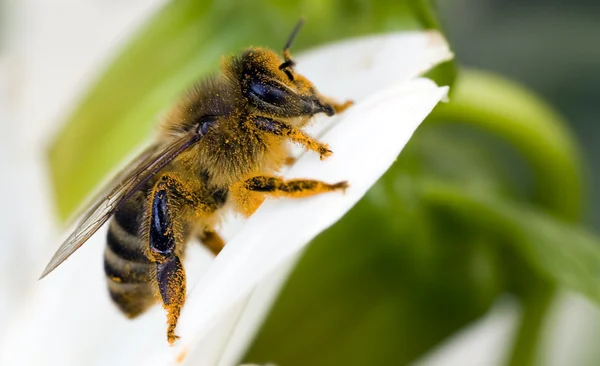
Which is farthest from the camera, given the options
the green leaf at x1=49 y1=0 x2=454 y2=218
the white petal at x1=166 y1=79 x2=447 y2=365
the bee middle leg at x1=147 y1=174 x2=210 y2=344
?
the green leaf at x1=49 y1=0 x2=454 y2=218

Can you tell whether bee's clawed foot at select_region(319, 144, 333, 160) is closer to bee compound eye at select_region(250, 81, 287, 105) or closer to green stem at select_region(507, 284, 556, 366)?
bee compound eye at select_region(250, 81, 287, 105)

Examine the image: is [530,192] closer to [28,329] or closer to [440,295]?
[440,295]

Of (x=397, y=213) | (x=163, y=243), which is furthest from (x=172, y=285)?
(x=397, y=213)

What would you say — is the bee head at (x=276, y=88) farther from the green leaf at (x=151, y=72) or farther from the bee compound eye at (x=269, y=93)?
the green leaf at (x=151, y=72)

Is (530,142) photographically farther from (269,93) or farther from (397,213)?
(269,93)

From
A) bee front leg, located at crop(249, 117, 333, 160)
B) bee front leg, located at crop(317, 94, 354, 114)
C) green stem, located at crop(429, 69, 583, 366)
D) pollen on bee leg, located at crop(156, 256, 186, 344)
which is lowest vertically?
pollen on bee leg, located at crop(156, 256, 186, 344)

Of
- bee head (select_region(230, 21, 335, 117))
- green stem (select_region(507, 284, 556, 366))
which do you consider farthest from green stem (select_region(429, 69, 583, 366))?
bee head (select_region(230, 21, 335, 117))
